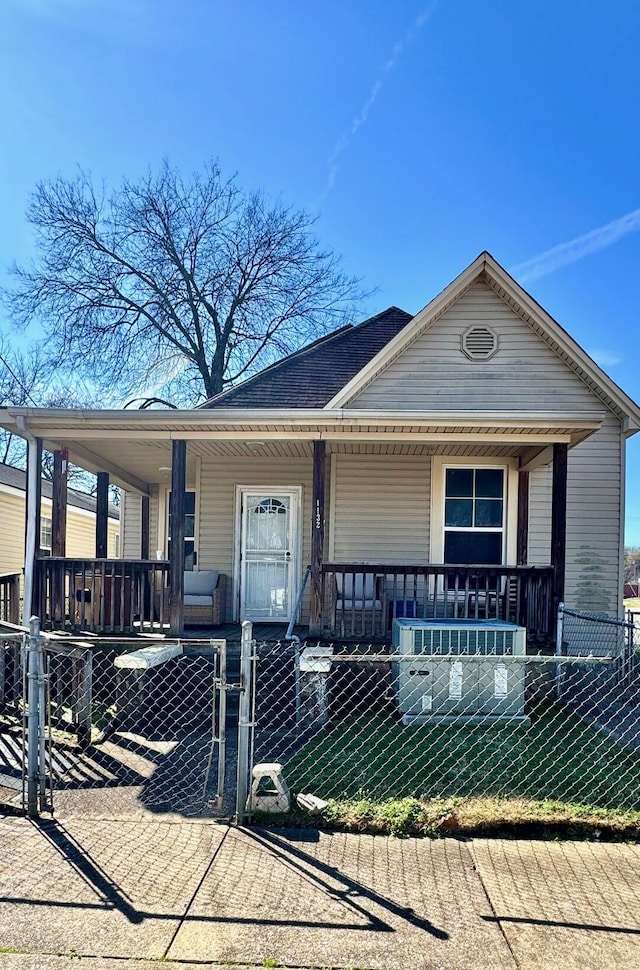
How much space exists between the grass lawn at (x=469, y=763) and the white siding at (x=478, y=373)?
16.1ft

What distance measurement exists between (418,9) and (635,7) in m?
3.94

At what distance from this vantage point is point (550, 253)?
73.5 ft

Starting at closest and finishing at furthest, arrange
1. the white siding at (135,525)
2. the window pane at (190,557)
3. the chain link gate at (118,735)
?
the chain link gate at (118,735), the window pane at (190,557), the white siding at (135,525)

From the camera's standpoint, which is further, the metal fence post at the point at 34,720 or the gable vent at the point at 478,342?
the gable vent at the point at 478,342

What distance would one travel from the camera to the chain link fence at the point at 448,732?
4.18m

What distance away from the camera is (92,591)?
7219 millimetres

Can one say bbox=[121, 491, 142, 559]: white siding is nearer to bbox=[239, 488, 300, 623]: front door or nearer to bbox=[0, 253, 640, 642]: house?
bbox=[0, 253, 640, 642]: house

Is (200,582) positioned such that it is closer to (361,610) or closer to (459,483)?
(361,610)

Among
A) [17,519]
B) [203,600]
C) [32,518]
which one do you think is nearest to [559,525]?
[203,600]

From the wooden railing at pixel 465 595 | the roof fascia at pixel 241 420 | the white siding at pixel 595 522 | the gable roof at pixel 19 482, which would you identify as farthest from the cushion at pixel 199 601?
the gable roof at pixel 19 482

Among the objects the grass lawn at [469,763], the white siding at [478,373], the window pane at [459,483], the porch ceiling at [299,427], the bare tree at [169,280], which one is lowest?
the grass lawn at [469,763]

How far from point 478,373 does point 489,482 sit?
1.77 meters

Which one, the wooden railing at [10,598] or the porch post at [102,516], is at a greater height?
the porch post at [102,516]

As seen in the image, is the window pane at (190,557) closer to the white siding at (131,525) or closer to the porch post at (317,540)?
the white siding at (131,525)
